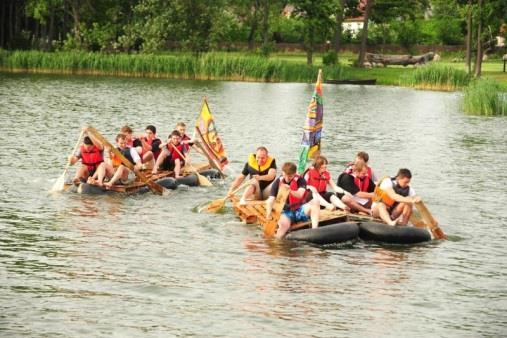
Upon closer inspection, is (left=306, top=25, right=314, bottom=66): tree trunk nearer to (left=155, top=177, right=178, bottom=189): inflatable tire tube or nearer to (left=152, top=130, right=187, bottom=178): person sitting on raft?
(left=152, top=130, right=187, bottom=178): person sitting on raft


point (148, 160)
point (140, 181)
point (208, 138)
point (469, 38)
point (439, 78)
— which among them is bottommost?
point (140, 181)

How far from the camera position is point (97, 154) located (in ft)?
89.8

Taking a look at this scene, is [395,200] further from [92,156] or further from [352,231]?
[92,156]

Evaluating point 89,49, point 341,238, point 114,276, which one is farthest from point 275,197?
point 89,49

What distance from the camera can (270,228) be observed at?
23188 mm

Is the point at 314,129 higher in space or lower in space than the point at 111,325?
higher

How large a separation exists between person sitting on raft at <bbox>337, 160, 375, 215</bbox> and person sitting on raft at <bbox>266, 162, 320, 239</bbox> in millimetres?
1142

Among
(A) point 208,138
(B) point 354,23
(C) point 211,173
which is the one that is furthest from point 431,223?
(B) point 354,23

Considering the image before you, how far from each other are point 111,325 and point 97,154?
11125 mm

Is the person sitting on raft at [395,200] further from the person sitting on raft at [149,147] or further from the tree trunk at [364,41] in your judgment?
the tree trunk at [364,41]

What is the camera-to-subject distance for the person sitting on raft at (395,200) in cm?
2272

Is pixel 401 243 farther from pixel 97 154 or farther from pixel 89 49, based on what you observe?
pixel 89 49

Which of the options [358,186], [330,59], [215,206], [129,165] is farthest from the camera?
[330,59]

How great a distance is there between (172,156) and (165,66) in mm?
44754
